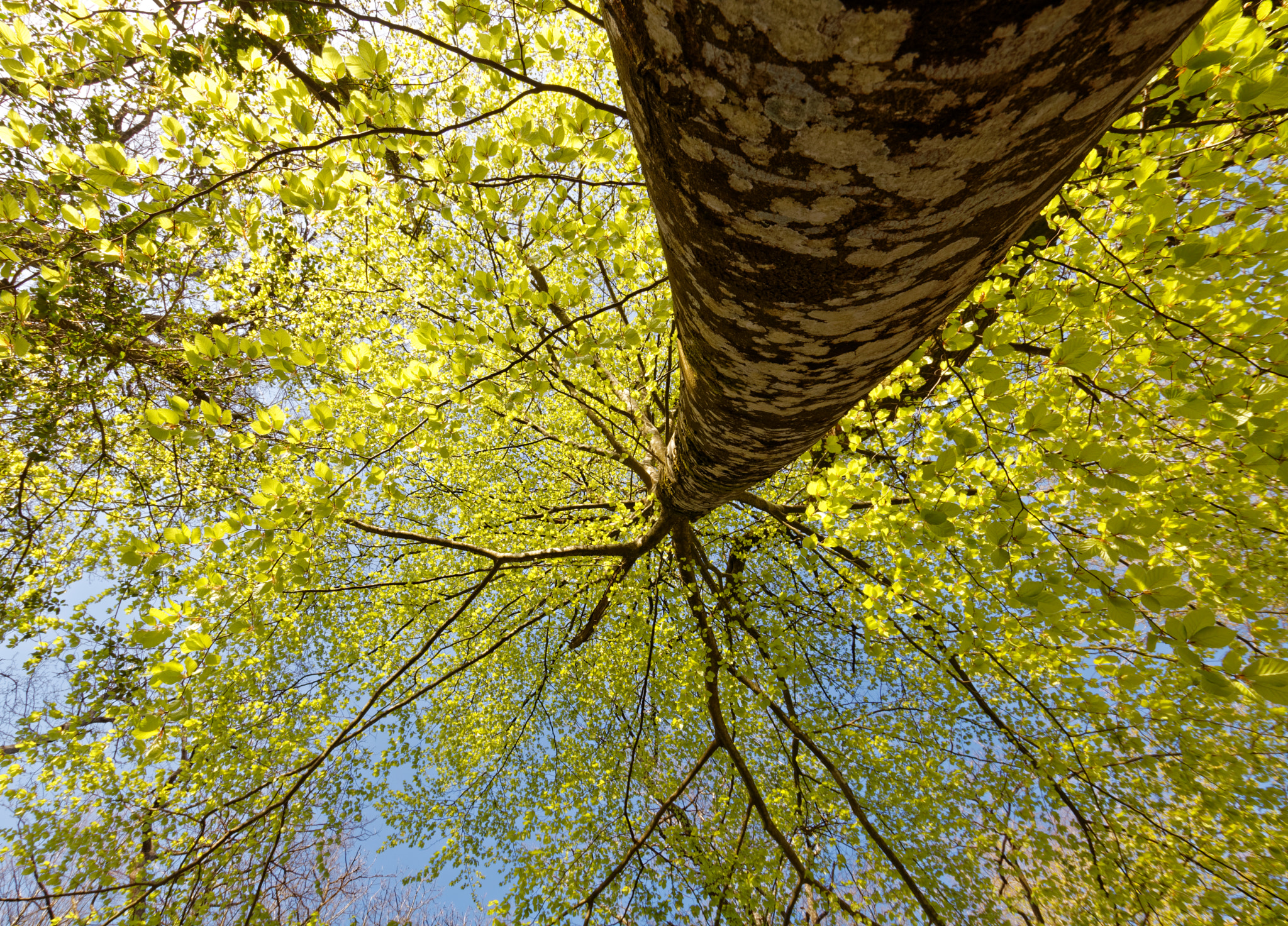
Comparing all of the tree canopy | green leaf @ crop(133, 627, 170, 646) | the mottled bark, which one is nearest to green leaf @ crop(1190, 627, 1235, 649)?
the tree canopy

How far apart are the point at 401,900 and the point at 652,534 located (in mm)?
13928

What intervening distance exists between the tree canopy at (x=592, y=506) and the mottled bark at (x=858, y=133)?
0.07ft

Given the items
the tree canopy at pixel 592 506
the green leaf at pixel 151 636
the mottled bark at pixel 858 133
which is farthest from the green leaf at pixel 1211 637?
the green leaf at pixel 151 636

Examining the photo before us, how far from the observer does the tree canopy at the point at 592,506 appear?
140 centimetres

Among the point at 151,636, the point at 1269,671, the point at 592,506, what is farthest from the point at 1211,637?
the point at 592,506

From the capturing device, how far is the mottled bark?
43cm

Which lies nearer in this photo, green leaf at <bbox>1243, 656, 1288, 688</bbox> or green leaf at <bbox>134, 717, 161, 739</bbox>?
green leaf at <bbox>1243, 656, 1288, 688</bbox>

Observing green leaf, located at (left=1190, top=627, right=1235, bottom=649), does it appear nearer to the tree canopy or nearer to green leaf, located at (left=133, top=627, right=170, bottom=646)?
the tree canopy

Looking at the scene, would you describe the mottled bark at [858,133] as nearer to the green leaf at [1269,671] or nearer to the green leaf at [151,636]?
the green leaf at [1269,671]

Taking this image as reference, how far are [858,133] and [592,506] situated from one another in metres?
5.74

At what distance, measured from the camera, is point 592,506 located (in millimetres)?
6090

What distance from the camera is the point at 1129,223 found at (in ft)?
4.70

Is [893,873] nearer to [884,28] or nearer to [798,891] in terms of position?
[798,891]

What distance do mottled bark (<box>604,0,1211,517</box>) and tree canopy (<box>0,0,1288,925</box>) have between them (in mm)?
20
